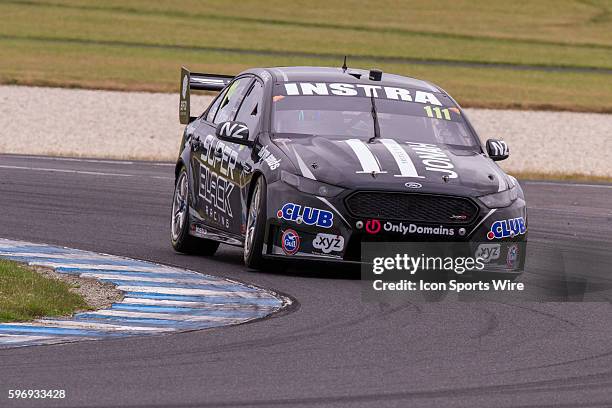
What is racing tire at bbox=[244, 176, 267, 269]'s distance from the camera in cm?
1095

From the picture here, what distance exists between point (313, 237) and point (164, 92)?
998 inches

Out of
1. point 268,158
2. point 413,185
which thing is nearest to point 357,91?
point 268,158

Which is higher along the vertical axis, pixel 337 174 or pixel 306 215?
pixel 337 174

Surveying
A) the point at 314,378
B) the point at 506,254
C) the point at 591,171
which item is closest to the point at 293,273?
the point at 506,254

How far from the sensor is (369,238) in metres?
10.7

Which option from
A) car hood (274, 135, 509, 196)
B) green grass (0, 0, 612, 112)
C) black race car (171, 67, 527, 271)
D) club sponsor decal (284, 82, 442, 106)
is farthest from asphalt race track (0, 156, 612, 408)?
green grass (0, 0, 612, 112)

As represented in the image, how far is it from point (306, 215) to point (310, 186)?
0.19 metres

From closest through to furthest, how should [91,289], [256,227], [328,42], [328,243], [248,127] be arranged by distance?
1. [91,289]
2. [328,243]
3. [256,227]
4. [248,127]
5. [328,42]

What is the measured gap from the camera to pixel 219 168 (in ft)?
40.1

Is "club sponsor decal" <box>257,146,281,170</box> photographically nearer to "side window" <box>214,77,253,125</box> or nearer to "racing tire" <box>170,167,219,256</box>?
"side window" <box>214,77,253,125</box>

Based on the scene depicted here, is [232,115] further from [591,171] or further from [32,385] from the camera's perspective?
[591,171]

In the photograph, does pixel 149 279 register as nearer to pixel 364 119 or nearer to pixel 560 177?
pixel 364 119

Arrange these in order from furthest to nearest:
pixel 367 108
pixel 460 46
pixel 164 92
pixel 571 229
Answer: pixel 460 46 < pixel 164 92 < pixel 571 229 < pixel 367 108

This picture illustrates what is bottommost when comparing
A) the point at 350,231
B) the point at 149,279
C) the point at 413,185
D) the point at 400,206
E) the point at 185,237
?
the point at 185,237
